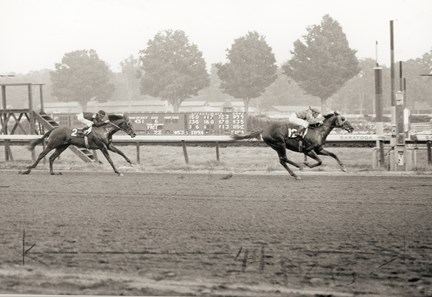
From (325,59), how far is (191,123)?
19.0 m

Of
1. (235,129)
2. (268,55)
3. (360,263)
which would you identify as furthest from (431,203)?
(268,55)

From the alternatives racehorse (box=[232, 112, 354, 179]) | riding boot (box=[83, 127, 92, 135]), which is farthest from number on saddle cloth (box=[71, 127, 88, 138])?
racehorse (box=[232, 112, 354, 179])

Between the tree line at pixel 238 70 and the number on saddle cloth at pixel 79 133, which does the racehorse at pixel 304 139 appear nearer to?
the number on saddle cloth at pixel 79 133

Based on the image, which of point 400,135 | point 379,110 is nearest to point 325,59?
point 379,110

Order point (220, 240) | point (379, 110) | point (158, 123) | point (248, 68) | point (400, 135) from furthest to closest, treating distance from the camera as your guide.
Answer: point (248, 68) → point (158, 123) → point (379, 110) → point (400, 135) → point (220, 240)

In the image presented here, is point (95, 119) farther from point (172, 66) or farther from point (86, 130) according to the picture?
point (172, 66)

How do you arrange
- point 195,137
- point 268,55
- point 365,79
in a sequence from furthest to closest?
point 365,79, point 268,55, point 195,137

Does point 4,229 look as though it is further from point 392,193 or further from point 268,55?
point 268,55

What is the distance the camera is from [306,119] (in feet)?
40.9

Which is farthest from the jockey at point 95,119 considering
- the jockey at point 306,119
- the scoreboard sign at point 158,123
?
the scoreboard sign at point 158,123

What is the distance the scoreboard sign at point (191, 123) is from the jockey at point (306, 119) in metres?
10.6

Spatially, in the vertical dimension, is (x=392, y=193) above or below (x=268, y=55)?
below

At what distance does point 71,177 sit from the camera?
42.0ft

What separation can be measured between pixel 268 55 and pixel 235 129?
77.6ft
